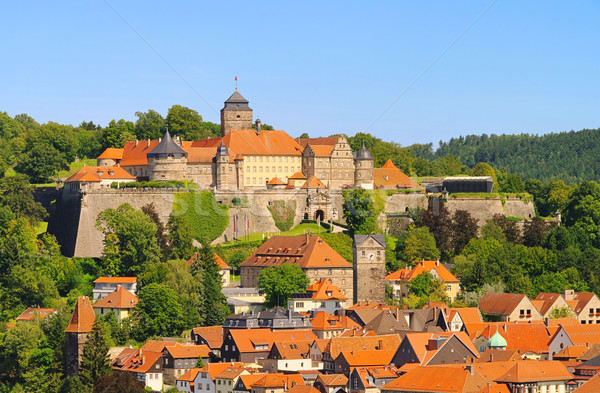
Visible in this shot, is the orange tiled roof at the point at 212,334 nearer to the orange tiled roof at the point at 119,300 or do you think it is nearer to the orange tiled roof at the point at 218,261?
the orange tiled roof at the point at 119,300

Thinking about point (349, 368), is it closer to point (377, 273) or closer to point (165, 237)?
point (377, 273)

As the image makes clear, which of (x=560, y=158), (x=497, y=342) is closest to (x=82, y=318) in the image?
(x=497, y=342)

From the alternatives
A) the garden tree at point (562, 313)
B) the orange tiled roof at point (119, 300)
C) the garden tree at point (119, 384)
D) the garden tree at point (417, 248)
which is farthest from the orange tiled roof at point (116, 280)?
the garden tree at point (562, 313)

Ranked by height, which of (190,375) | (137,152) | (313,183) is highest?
(137,152)

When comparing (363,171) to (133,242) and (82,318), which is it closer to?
(133,242)

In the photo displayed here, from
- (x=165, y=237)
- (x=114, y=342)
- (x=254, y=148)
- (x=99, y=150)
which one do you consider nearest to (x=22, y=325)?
(x=114, y=342)

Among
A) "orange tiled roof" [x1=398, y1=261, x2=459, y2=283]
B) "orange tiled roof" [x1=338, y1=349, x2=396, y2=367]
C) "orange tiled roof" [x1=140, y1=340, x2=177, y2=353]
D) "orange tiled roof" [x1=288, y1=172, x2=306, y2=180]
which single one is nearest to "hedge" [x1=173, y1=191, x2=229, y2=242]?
"orange tiled roof" [x1=288, y1=172, x2=306, y2=180]

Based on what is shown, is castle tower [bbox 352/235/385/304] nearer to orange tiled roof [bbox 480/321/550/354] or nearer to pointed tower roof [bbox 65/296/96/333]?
orange tiled roof [bbox 480/321/550/354]
